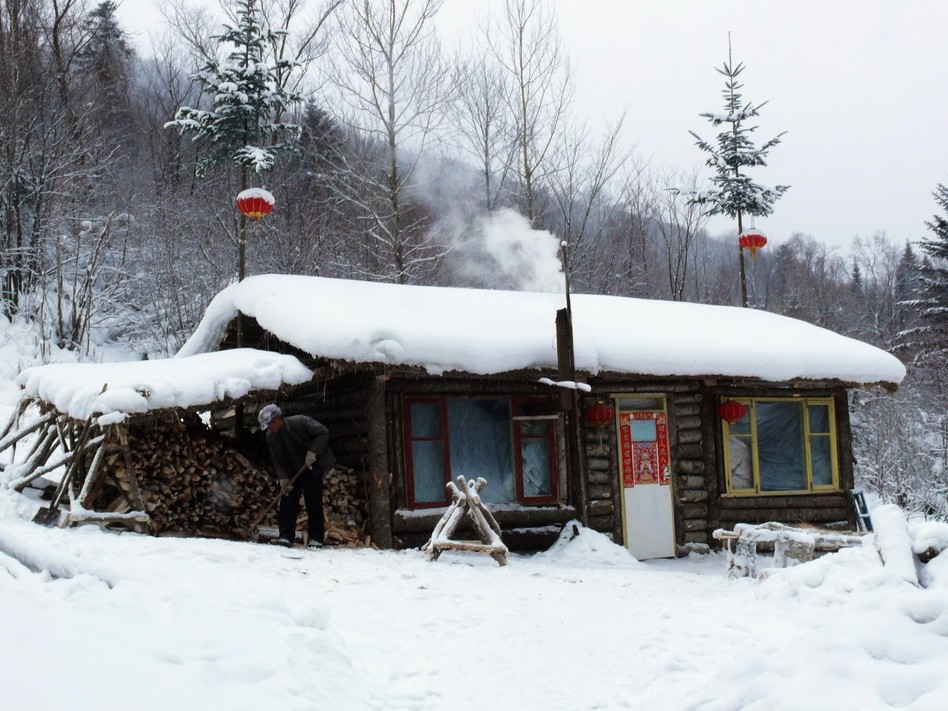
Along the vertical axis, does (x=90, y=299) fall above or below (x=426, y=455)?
above

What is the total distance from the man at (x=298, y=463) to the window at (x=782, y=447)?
6.84 metres

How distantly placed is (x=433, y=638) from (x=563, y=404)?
5595 millimetres

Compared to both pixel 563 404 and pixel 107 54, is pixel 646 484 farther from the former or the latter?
pixel 107 54

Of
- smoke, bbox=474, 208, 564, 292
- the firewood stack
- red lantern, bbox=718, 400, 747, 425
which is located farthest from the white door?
smoke, bbox=474, 208, 564, 292

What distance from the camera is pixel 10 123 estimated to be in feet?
80.1

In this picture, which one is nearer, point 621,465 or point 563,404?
point 563,404

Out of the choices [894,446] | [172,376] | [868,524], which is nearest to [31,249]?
[172,376]

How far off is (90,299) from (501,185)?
42.9ft

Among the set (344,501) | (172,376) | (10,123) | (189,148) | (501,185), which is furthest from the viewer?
(189,148)

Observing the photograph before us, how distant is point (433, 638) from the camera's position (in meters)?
6.27

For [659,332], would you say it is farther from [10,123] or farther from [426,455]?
[10,123]

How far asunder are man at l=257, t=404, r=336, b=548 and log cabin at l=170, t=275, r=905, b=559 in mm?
842

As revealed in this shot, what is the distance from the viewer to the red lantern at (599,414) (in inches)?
494

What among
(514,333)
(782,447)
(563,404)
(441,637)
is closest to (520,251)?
(782,447)
